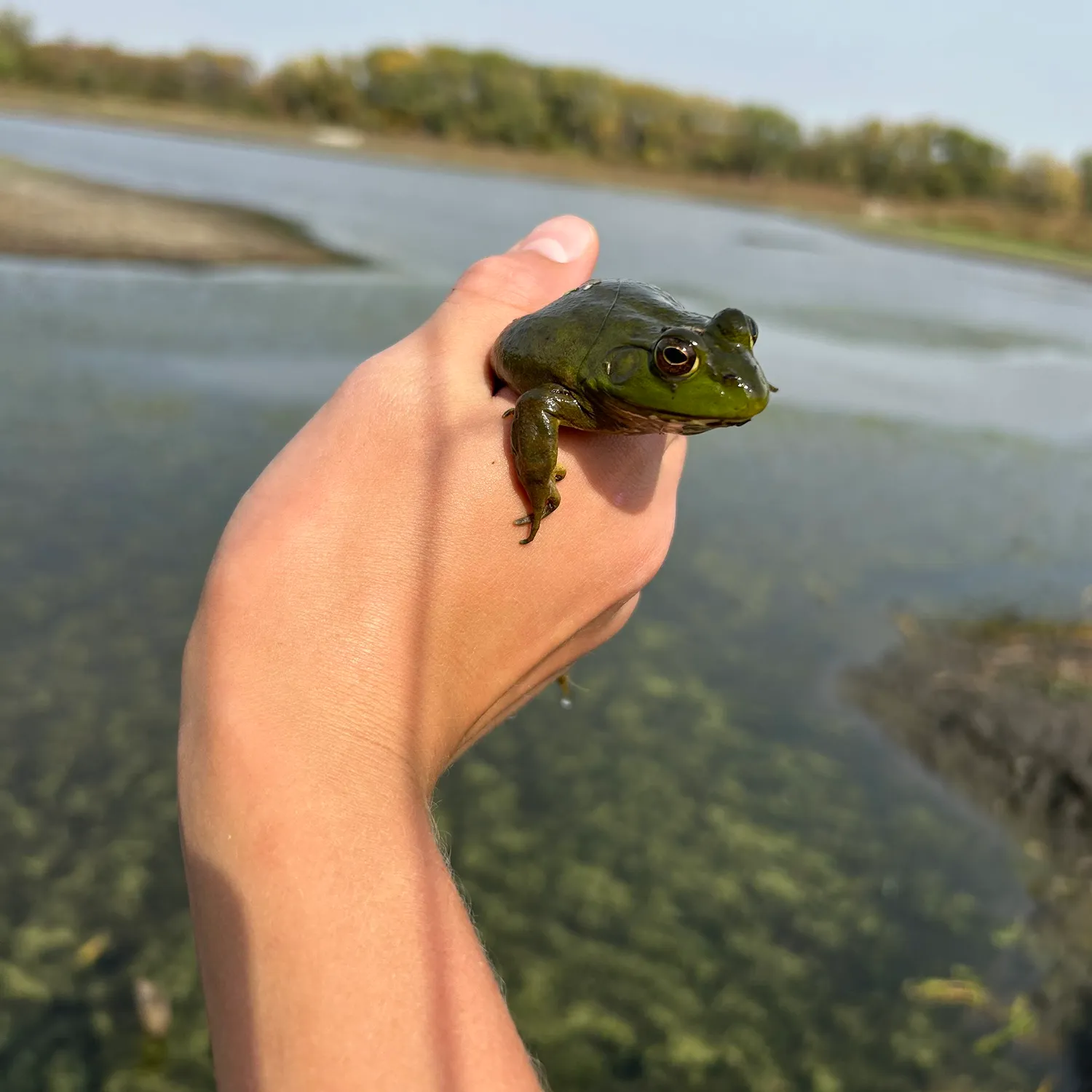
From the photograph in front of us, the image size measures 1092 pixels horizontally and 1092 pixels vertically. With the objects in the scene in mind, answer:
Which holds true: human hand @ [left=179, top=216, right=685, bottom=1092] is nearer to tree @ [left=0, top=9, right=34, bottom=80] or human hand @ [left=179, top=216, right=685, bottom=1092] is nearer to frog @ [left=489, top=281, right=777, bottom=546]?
frog @ [left=489, top=281, right=777, bottom=546]

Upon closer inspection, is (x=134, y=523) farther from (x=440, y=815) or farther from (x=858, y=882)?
(x=858, y=882)

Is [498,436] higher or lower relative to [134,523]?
higher

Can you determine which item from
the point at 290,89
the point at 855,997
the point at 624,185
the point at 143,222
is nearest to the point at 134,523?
the point at 855,997

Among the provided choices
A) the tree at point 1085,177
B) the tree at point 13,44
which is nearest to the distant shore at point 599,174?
the tree at point 13,44

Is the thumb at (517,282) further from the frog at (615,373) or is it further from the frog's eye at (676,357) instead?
the frog's eye at (676,357)

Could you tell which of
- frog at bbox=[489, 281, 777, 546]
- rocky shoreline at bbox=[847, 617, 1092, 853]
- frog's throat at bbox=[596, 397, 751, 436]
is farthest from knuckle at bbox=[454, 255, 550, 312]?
rocky shoreline at bbox=[847, 617, 1092, 853]

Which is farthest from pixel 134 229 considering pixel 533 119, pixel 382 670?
pixel 533 119
